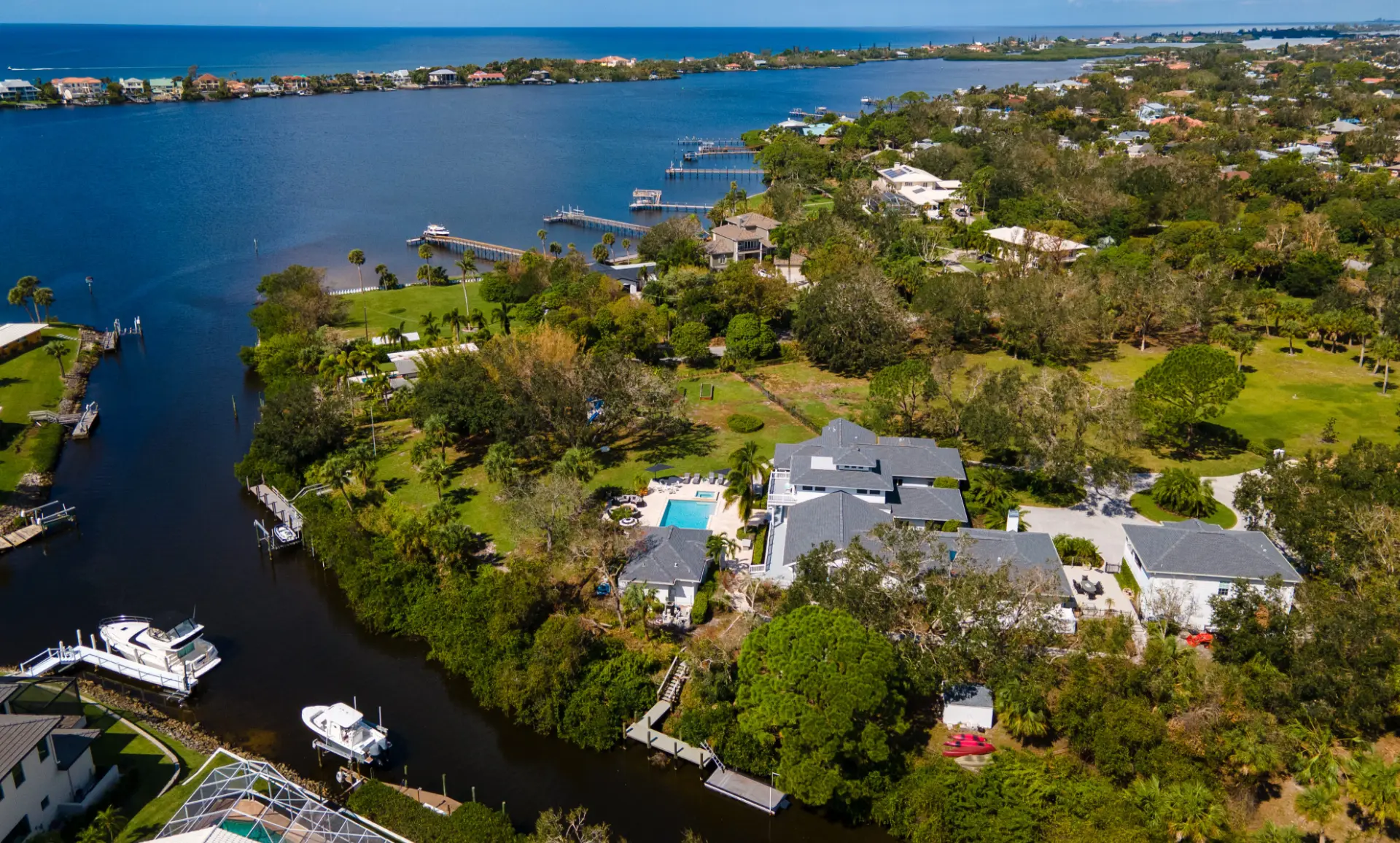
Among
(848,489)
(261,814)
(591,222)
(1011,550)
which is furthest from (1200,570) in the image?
(591,222)

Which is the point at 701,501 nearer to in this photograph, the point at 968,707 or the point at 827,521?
the point at 827,521

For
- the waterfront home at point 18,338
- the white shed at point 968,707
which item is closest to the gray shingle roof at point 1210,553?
the white shed at point 968,707

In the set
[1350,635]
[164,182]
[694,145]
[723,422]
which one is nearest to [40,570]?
[723,422]

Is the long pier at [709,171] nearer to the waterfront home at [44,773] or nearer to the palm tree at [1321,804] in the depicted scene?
the waterfront home at [44,773]

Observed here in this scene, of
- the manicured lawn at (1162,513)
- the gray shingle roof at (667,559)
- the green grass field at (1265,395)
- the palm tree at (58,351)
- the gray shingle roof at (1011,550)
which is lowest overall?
the green grass field at (1265,395)

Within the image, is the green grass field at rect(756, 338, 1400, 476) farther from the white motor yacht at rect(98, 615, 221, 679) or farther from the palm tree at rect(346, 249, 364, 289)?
the palm tree at rect(346, 249, 364, 289)
